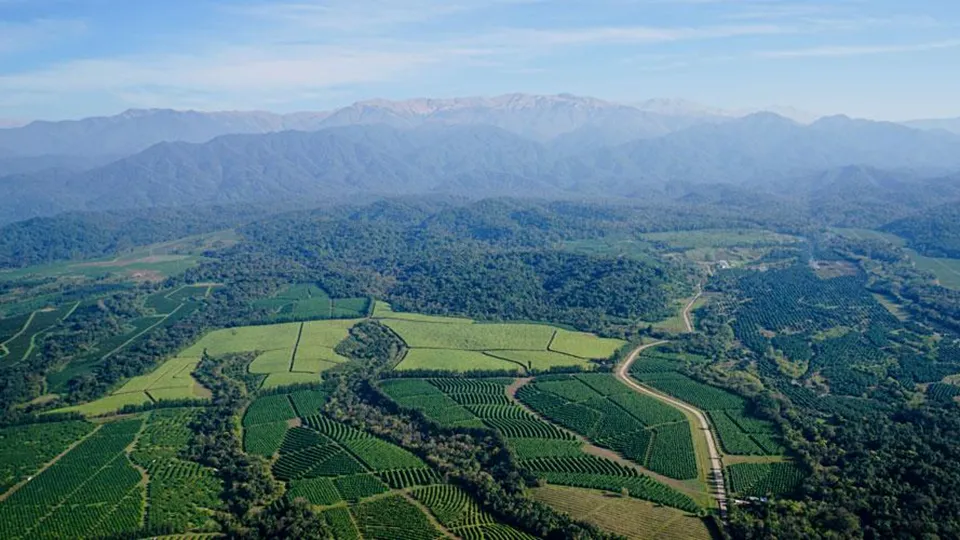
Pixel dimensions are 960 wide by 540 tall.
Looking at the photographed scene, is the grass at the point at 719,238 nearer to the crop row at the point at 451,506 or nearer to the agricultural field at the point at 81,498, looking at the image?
the crop row at the point at 451,506

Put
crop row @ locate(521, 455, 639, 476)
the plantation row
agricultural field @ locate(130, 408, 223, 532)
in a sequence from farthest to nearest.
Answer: the plantation row, crop row @ locate(521, 455, 639, 476), agricultural field @ locate(130, 408, 223, 532)

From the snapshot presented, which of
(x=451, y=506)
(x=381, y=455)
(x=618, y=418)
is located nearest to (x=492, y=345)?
(x=618, y=418)

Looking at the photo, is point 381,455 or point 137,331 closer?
point 381,455

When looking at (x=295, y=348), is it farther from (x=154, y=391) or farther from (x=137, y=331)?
(x=137, y=331)

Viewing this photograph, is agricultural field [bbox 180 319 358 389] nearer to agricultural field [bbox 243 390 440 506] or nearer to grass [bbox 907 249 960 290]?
agricultural field [bbox 243 390 440 506]

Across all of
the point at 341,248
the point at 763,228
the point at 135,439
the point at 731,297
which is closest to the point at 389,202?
the point at 341,248

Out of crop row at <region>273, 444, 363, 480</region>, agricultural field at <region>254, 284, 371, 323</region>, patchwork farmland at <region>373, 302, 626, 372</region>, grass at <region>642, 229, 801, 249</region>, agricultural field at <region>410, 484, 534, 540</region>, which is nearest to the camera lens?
agricultural field at <region>410, 484, 534, 540</region>

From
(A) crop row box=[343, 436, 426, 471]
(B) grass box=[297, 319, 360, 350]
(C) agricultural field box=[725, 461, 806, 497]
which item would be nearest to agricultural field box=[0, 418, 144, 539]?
(A) crop row box=[343, 436, 426, 471]
